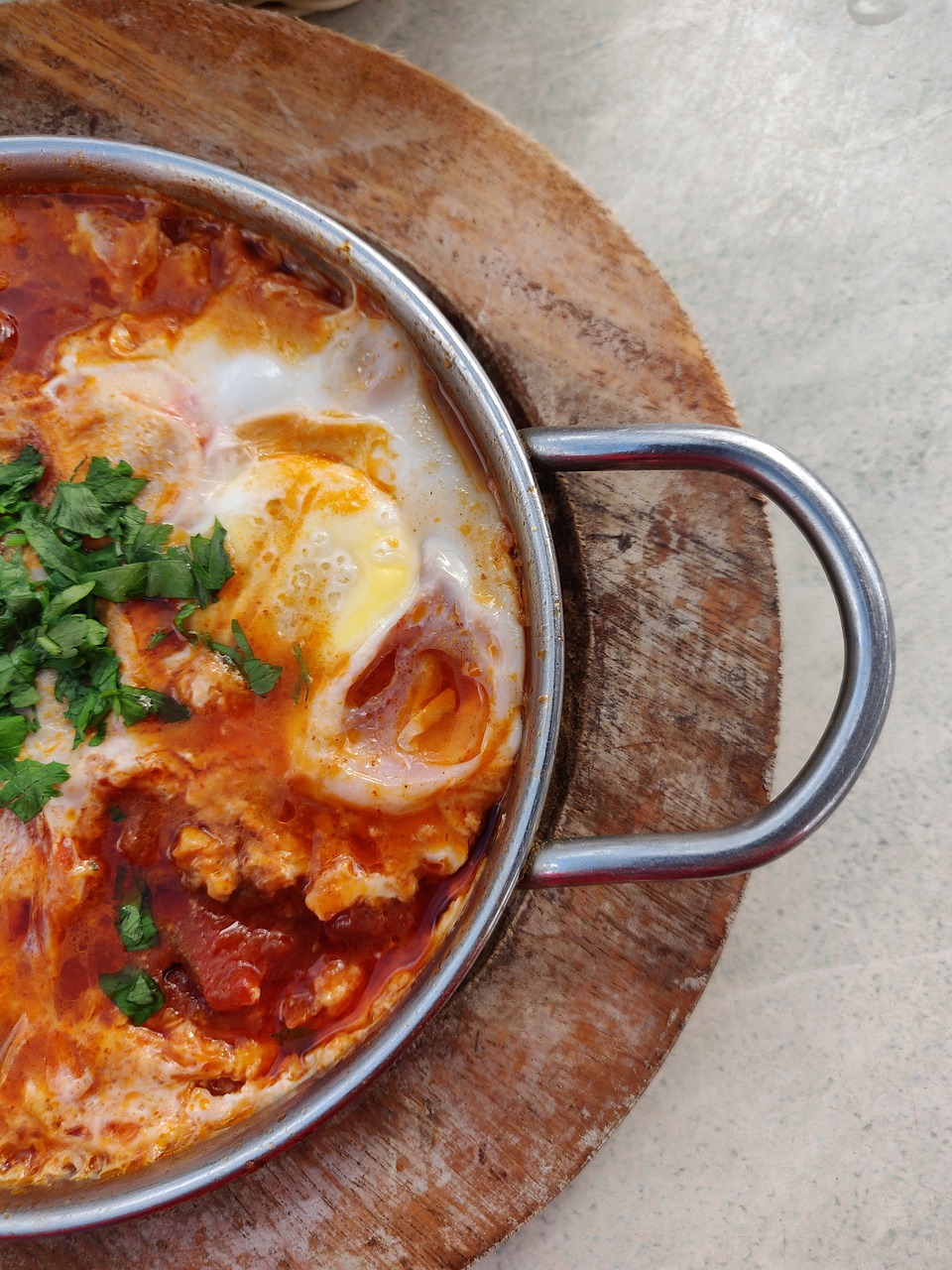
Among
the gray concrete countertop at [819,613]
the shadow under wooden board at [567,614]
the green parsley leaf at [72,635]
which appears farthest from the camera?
the gray concrete countertop at [819,613]

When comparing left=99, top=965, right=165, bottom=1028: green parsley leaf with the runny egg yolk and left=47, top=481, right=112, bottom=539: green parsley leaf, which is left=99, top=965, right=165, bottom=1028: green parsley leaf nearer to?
the runny egg yolk

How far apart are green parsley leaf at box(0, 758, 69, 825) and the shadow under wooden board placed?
96 centimetres

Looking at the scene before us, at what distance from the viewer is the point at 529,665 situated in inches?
68.8

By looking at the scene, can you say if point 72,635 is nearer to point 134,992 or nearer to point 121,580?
point 121,580

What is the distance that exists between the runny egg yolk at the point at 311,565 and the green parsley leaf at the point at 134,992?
0.70 metres

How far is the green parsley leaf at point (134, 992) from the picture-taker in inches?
69.1

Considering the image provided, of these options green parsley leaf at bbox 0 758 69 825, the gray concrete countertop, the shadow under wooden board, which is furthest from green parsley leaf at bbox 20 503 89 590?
the gray concrete countertop

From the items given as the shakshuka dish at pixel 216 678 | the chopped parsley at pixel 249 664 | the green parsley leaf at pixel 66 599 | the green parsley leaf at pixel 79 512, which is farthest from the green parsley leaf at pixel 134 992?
the green parsley leaf at pixel 79 512

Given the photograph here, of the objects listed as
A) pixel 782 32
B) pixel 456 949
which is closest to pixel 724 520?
pixel 456 949

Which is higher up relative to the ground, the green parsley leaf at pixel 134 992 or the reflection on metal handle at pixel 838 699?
the reflection on metal handle at pixel 838 699

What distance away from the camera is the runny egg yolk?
1732mm

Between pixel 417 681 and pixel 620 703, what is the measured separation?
0.48m

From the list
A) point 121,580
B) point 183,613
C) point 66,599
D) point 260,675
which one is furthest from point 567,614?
point 66,599

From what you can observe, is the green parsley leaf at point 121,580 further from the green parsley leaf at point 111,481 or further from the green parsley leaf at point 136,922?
the green parsley leaf at point 136,922
